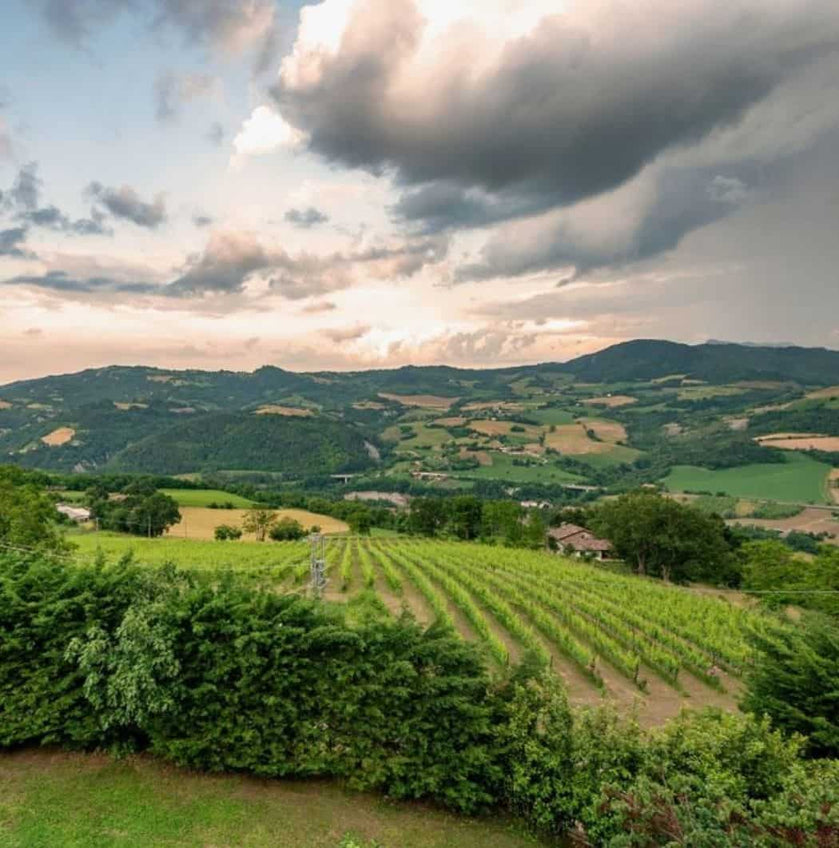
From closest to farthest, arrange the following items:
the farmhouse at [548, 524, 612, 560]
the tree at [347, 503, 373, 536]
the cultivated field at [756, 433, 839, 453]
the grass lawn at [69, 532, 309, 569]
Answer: the grass lawn at [69, 532, 309, 569] < the farmhouse at [548, 524, 612, 560] < the tree at [347, 503, 373, 536] < the cultivated field at [756, 433, 839, 453]

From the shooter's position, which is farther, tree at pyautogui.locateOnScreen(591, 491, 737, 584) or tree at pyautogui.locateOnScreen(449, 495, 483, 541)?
tree at pyautogui.locateOnScreen(449, 495, 483, 541)

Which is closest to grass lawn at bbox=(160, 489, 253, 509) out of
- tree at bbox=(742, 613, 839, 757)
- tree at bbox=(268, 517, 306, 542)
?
tree at bbox=(268, 517, 306, 542)

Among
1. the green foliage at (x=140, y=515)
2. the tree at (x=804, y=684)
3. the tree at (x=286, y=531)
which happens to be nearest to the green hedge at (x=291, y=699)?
the tree at (x=804, y=684)

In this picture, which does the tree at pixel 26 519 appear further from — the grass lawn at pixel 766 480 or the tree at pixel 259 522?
the grass lawn at pixel 766 480

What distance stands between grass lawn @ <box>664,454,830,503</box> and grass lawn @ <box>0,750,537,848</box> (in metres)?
114

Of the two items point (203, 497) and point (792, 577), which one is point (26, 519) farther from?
point (203, 497)

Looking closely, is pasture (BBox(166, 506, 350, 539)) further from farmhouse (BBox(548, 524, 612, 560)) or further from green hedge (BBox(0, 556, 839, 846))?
green hedge (BBox(0, 556, 839, 846))

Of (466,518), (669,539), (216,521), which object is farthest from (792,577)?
(216,521)

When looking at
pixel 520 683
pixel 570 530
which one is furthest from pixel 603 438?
pixel 520 683

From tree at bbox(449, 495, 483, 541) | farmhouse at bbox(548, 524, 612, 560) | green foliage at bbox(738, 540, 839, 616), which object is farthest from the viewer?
tree at bbox(449, 495, 483, 541)

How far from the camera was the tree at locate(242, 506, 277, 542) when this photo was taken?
69750 mm

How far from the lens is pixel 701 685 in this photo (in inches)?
763

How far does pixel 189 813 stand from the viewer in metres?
9.26

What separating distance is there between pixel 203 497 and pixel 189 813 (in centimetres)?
9074
